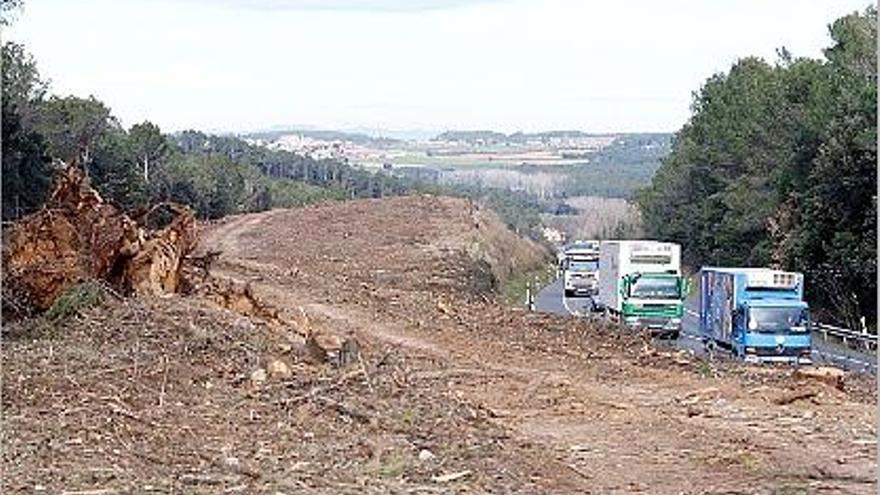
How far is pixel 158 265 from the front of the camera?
22016 mm

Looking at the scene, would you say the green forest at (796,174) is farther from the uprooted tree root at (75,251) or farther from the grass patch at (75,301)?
the grass patch at (75,301)

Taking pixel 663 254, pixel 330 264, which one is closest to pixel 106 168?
pixel 330 264

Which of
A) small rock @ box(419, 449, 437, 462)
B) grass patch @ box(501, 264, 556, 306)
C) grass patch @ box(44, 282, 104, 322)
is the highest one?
grass patch @ box(44, 282, 104, 322)

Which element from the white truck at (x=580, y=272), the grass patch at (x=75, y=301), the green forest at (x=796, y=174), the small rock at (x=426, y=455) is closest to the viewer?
the small rock at (x=426, y=455)

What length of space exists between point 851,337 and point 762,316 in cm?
878

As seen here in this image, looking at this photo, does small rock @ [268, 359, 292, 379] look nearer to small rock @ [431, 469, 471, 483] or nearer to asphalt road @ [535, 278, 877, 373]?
small rock @ [431, 469, 471, 483]

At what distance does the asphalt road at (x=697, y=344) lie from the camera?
35000mm

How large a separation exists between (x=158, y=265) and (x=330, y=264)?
24.3m

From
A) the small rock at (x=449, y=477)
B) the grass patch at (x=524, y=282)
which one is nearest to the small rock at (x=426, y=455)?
the small rock at (x=449, y=477)

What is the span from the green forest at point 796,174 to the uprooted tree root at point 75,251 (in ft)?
93.3

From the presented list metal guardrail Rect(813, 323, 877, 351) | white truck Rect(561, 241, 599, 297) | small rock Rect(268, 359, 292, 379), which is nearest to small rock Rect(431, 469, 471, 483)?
small rock Rect(268, 359, 292, 379)

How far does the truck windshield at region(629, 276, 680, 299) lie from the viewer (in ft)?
132

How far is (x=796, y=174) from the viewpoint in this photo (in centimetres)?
5697

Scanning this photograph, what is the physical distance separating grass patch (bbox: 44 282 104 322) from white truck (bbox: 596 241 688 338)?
21.4 m
